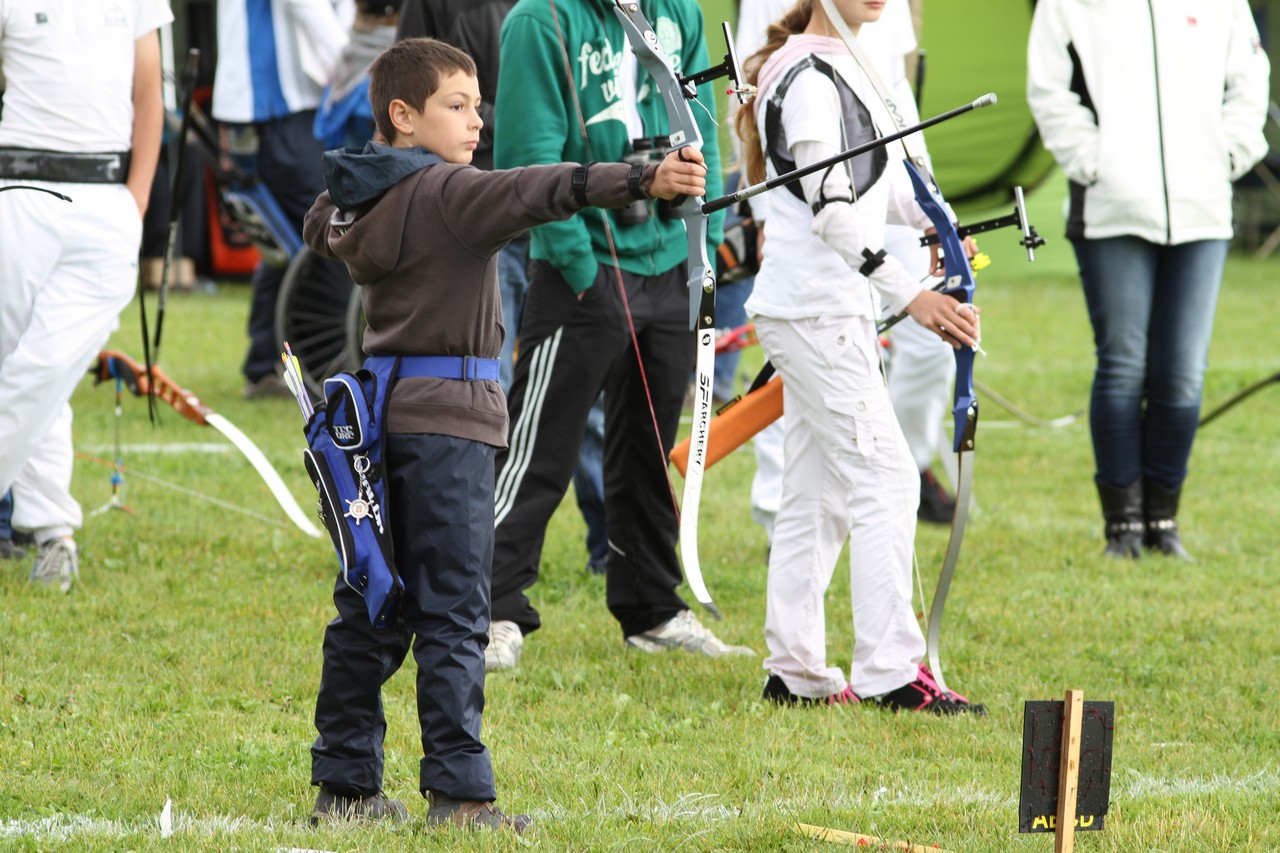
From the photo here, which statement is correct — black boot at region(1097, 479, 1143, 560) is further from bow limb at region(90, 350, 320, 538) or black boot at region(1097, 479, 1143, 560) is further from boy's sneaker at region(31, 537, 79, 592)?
boy's sneaker at region(31, 537, 79, 592)

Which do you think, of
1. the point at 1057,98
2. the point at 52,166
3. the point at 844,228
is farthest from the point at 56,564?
the point at 1057,98

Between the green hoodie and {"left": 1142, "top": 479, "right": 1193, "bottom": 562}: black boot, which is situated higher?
the green hoodie

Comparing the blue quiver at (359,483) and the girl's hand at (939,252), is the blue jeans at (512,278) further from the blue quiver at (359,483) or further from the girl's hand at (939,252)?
the blue quiver at (359,483)

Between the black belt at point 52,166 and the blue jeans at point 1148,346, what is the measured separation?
3282mm

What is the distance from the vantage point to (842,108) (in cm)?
400

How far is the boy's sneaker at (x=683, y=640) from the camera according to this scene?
467 centimetres

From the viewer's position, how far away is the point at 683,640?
468 cm

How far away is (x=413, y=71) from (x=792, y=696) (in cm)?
183

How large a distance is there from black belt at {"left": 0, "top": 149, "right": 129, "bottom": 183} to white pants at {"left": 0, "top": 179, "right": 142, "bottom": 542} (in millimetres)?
23

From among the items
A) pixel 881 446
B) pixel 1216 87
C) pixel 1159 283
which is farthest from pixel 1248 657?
pixel 1216 87

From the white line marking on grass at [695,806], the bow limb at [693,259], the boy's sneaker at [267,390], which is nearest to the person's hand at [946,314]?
the bow limb at [693,259]

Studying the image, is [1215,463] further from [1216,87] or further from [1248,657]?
[1248,657]

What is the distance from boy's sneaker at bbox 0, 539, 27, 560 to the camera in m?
5.53

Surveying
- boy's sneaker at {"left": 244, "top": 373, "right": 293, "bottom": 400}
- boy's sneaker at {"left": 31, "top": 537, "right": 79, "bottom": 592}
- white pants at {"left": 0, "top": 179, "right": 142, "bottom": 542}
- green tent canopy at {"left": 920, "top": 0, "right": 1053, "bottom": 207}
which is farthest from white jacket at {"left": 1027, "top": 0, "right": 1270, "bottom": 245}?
boy's sneaker at {"left": 244, "top": 373, "right": 293, "bottom": 400}
